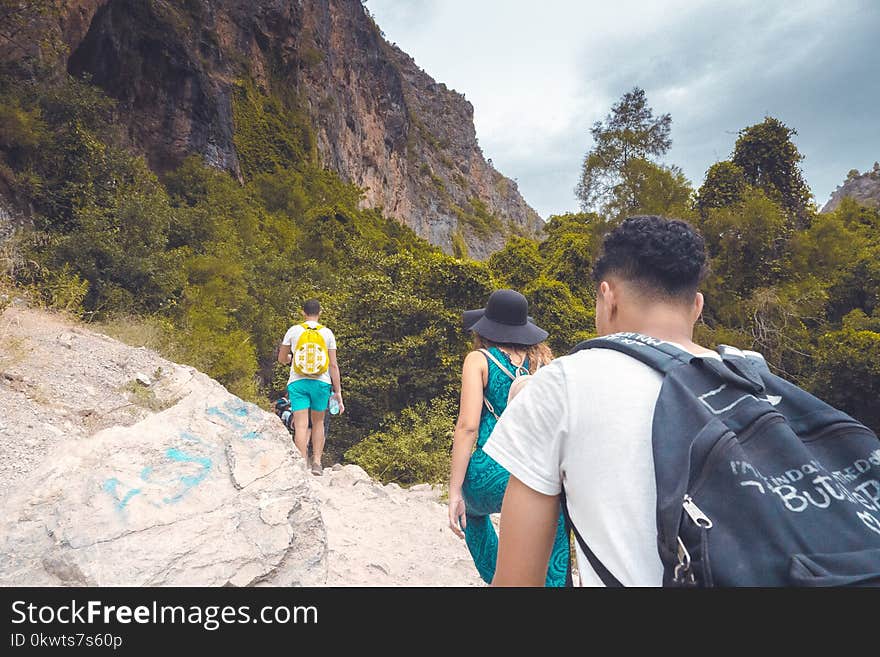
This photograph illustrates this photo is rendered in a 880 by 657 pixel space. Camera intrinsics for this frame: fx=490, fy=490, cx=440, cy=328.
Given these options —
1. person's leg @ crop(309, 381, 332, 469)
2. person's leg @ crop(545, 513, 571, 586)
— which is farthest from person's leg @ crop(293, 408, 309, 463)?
person's leg @ crop(545, 513, 571, 586)

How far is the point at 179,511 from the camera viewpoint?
7.16 ft

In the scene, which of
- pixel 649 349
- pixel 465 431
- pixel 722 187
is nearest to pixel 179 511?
pixel 465 431

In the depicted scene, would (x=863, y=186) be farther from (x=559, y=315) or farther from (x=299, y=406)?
(x=299, y=406)

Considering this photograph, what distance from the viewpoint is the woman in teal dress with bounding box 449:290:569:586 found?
6.85 feet

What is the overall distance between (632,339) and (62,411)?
502cm

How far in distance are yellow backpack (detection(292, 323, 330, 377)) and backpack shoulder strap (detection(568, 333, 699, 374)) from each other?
166 inches

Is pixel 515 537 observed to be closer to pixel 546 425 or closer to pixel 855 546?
pixel 546 425

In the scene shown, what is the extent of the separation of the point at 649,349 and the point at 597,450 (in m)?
0.20

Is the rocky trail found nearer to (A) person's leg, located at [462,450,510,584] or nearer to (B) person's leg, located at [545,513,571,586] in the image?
(A) person's leg, located at [462,450,510,584]

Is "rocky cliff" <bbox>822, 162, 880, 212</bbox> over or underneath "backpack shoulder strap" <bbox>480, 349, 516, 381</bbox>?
over

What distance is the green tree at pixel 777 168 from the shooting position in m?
18.4

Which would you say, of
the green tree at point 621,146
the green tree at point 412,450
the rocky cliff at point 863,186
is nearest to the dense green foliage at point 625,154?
the green tree at point 621,146

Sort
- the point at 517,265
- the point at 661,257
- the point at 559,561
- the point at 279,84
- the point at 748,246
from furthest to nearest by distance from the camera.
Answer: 1. the point at 279,84
2. the point at 517,265
3. the point at 748,246
4. the point at 559,561
5. the point at 661,257

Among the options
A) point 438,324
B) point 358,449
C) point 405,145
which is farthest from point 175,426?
point 405,145
